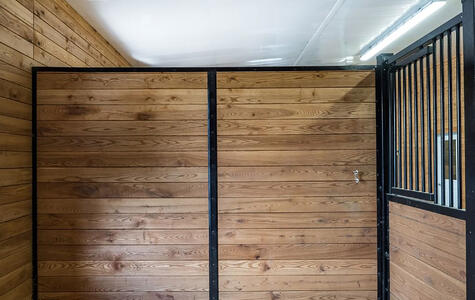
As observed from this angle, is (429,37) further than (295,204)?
No

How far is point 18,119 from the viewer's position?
81.0 inches

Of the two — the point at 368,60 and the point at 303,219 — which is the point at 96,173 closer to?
the point at 303,219

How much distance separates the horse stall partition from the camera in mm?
1485

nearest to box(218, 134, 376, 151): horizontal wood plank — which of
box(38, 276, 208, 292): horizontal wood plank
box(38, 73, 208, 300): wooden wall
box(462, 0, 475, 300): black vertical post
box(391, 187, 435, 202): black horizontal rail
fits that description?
box(38, 73, 208, 300): wooden wall

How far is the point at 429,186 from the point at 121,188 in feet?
6.77

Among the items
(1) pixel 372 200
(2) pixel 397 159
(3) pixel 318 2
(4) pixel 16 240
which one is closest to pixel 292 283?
(1) pixel 372 200

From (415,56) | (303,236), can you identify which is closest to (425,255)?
(303,236)

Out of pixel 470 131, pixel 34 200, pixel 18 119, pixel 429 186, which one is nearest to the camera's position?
pixel 470 131

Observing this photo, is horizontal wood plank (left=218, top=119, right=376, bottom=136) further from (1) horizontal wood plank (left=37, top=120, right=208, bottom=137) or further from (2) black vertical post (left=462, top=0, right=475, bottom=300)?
(2) black vertical post (left=462, top=0, right=475, bottom=300)

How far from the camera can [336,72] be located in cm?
225

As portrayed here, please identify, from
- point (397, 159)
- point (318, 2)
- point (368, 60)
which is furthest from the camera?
point (368, 60)

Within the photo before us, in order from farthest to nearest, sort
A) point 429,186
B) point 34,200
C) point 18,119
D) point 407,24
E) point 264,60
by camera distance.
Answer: point 264,60
point 407,24
point 34,200
point 18,119
point 429,186

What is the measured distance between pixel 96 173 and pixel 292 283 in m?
1.64

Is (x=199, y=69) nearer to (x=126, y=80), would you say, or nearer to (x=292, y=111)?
(x=126, y=80)
